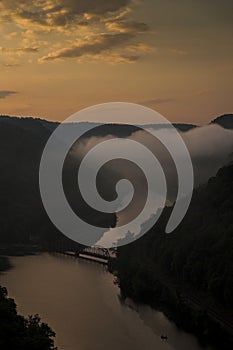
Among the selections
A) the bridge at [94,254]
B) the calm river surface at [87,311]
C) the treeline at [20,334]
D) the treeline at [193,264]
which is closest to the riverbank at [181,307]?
the treeline at [193,264]

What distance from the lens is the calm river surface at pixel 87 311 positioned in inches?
849

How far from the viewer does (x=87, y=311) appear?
2659cm

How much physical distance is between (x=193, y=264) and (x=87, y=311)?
209 inches

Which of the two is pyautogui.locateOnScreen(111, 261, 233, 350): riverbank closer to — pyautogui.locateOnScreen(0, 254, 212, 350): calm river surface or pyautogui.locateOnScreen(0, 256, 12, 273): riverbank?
pyautogui.locateOnScreen(0, 254, 212, 350): calm river surface

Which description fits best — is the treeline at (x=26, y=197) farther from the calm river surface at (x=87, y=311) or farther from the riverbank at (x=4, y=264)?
the calm river surface at (x=87, y=311)

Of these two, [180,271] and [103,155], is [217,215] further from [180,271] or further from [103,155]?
[103,155]

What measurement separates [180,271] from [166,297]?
73.2 inches

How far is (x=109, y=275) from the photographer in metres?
37.3

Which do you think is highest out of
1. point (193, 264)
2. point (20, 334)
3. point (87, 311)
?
point (193, 264)

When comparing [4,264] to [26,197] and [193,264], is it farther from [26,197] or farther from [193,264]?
[26,197]

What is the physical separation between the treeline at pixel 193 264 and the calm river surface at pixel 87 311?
2.83 ft

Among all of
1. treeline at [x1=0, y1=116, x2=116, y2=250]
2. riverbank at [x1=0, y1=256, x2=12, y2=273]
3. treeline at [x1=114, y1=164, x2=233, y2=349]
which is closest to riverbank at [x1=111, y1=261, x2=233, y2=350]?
treeline at [x1=114, y1=164, x2=233, y2=349]

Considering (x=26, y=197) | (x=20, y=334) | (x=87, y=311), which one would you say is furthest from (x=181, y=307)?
(x=26, y=197)

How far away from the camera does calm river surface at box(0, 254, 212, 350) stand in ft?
70.7
